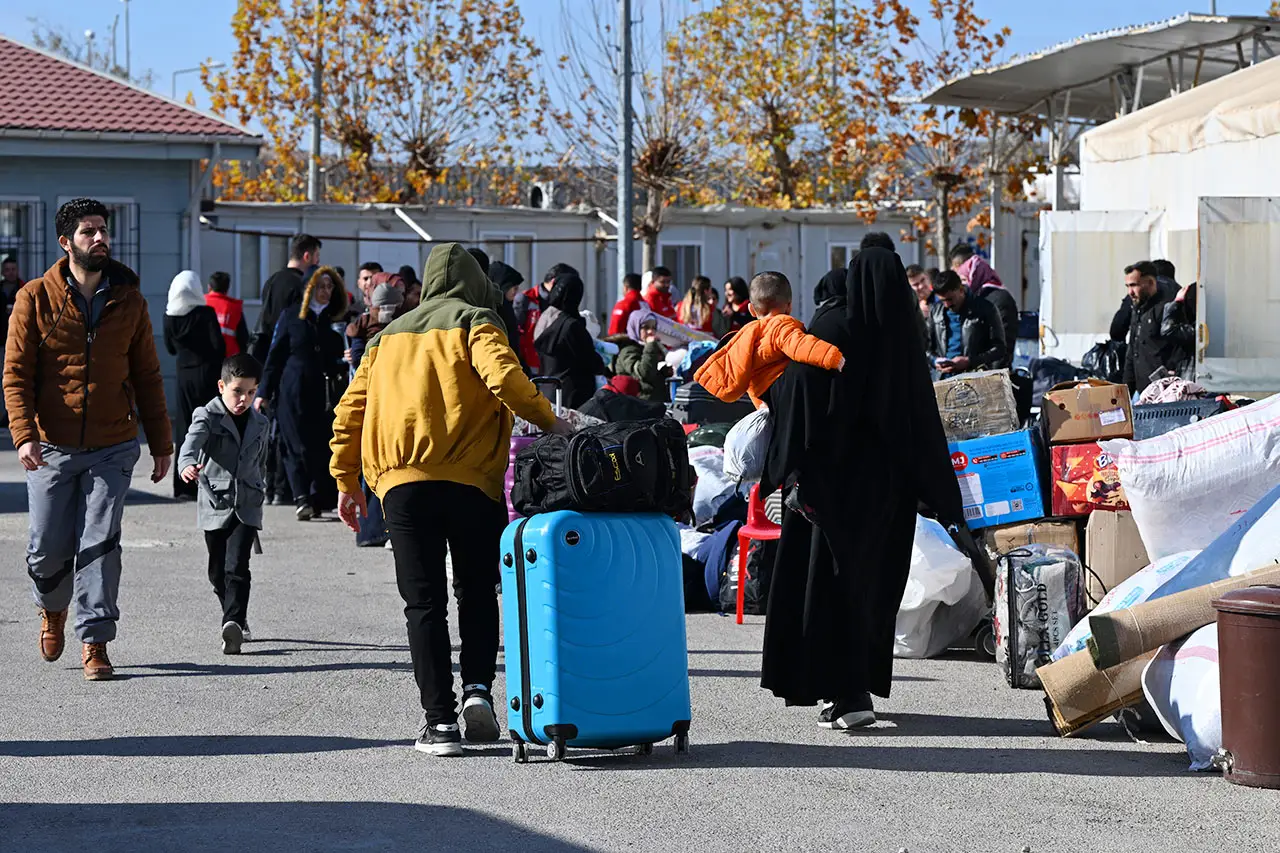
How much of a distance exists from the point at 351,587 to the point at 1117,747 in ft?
18.2

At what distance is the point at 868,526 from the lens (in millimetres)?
7121

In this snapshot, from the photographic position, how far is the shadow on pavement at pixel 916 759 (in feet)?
21.2

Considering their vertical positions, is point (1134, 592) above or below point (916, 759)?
above

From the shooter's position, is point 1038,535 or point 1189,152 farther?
point 1189,152

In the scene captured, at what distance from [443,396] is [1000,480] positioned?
3.81 m

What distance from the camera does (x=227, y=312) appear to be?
53.2ft

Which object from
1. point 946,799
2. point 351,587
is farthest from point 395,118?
point 946,799

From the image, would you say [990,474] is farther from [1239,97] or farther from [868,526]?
[1239,97]

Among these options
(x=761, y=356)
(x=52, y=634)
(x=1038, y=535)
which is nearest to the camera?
(x=761, y=356)

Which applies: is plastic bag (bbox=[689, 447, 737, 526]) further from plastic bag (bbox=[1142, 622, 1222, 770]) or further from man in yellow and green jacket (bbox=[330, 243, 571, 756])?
plastic bag (bbox=[1142, 622, 1222, 770])

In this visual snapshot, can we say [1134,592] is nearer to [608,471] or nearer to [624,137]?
[608,471]

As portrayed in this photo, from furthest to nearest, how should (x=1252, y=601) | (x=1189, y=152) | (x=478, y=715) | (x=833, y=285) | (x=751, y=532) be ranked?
(x=1189, y=152) → (x=751, y=532) → (x=833, y=285) → (x=478, y=715) → (x=1252, y=601)

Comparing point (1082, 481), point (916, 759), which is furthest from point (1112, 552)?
point (916, 759)

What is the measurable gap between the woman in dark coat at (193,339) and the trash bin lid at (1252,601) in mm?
9970
